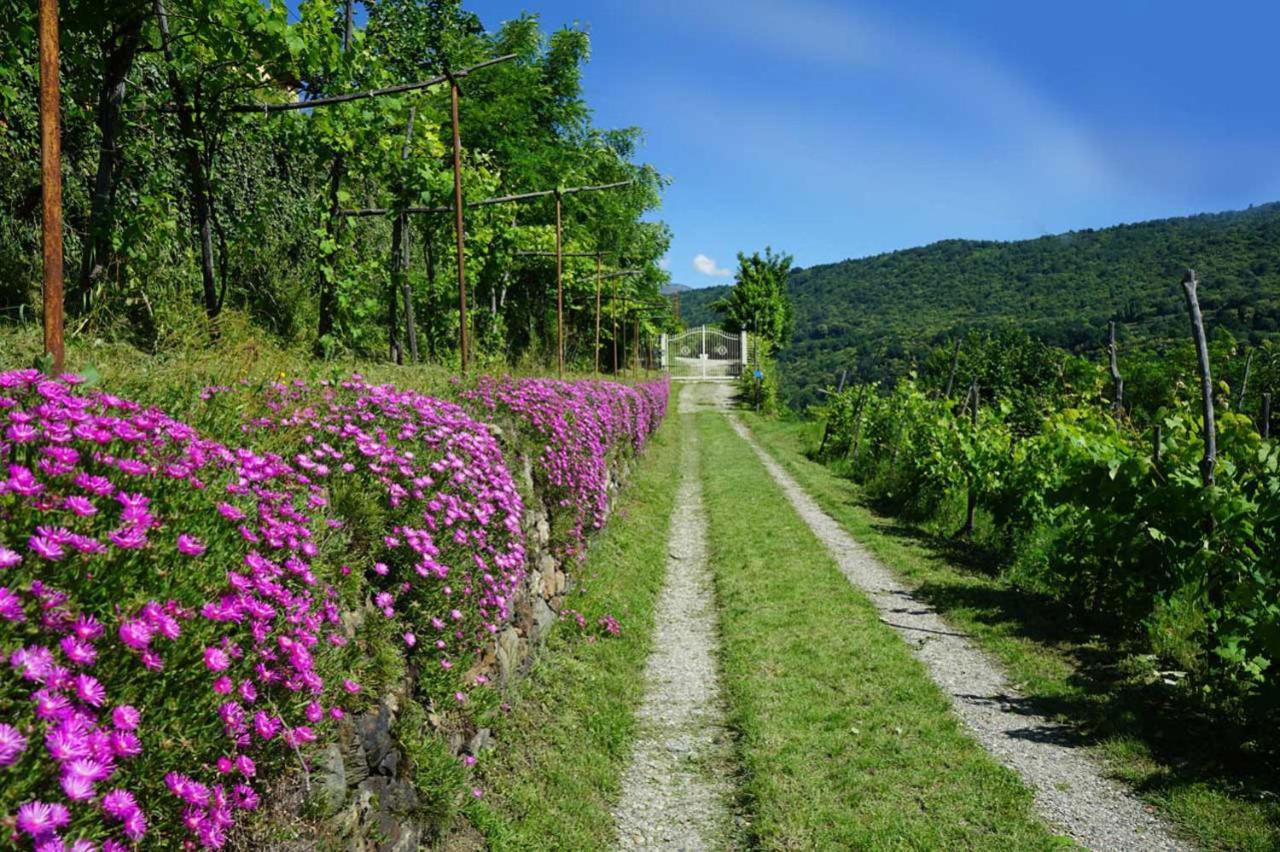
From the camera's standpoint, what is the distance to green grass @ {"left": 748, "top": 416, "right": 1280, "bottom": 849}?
11.9 ft

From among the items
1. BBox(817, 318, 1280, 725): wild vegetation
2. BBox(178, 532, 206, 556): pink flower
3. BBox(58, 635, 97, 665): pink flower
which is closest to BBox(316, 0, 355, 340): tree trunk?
BBox(178, 532, 206, 556): pink flower

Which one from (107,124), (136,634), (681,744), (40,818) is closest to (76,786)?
(40,818)

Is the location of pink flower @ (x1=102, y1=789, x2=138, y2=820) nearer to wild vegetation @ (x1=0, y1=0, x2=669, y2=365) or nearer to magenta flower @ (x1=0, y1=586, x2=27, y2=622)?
magenta flower @ (x1=0, y1=586, x2=27, y2=622)

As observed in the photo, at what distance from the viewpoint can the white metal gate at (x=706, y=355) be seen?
52938 millimetres

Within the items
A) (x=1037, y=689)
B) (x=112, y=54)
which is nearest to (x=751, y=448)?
(x=1037, y=689)

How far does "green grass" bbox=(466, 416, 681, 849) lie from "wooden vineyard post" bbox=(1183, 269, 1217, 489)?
14.3ft

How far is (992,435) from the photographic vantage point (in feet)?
34.8

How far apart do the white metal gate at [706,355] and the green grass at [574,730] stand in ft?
146

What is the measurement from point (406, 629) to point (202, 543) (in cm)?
139

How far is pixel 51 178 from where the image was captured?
8.41ft

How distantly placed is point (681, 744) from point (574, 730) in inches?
28.2

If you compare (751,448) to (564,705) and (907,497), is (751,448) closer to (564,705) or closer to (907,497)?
(907,497)

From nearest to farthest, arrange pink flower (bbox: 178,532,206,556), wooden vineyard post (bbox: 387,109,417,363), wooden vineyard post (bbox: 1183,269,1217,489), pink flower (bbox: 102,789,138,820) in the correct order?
pink flower (bbox: 102,789,138,820) < pink flower (bbox: 178,532,206,556) < wooden vineyard post (bbox: 1183,269,1217,489) < wooden vineyard post (bbox: 387,109,417,363)

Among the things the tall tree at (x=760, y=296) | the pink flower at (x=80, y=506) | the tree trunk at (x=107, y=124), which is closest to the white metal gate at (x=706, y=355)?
the tall tree at (x=760, y=296)
